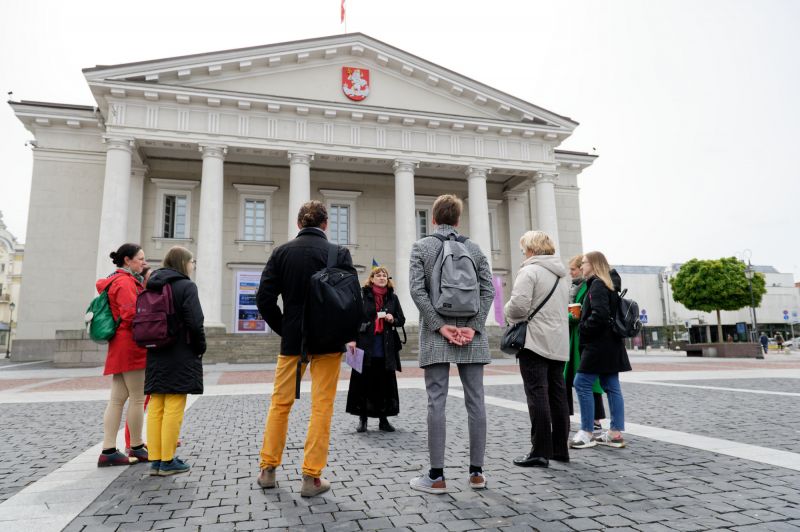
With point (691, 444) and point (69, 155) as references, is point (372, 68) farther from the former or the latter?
point (691, 444)

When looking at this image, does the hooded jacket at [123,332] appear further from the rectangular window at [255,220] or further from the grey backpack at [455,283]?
the rectangular window at [255,220]

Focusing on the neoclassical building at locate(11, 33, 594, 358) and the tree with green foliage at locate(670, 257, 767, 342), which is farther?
the tree with green foliage at locate(670, 257, 767, 342)

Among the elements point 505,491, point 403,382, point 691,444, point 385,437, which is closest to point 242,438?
point 385,437

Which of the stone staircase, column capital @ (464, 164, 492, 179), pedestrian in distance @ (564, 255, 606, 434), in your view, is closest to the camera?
pedestrian in distance @ (564, 255, 606, 434)

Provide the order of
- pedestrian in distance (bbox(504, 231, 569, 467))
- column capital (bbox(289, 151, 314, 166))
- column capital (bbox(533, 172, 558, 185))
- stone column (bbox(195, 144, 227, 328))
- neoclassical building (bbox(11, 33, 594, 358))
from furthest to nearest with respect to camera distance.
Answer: column capital (bbox(533, 172, 558, 185)) → column capital (bbox(289, 151, 314, 166)) → neoclassical building (bbox(11, 33, 594, 358)) → stone column (bbox(195, 144, 227, 328)) → pedestrian in distance (bbox(504, 231, 569, 467))

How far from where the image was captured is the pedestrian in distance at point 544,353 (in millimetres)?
4035

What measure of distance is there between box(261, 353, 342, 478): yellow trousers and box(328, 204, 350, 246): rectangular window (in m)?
22.7

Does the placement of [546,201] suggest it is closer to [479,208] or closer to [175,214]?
[479,208]

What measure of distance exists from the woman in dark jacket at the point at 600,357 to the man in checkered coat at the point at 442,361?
1625 mm

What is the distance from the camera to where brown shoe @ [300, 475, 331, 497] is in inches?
131

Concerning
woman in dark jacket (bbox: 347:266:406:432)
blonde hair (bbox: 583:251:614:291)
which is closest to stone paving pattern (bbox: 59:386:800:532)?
woman in dark jacket (bbox: 347:266:406:432)

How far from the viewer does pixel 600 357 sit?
4.81 meters

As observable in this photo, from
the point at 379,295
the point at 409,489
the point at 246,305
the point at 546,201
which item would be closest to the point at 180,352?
the point at 409,489

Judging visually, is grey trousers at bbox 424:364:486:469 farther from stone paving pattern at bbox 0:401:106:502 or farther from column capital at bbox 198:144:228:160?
column capital at bbox 198:144:228:160
